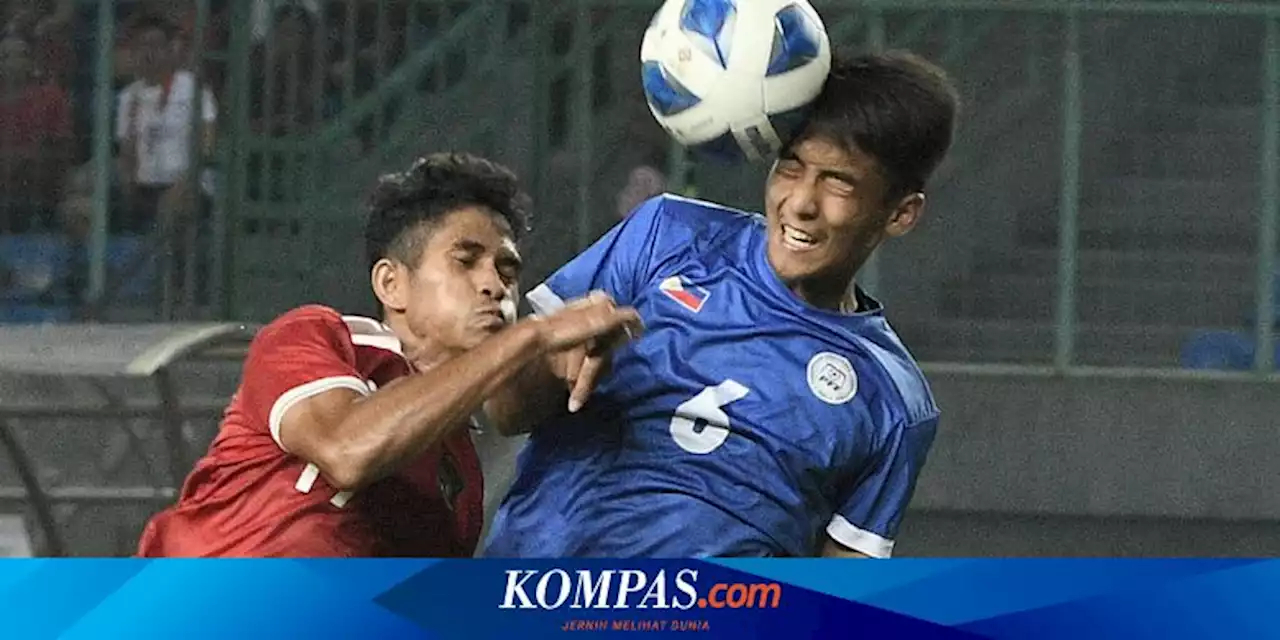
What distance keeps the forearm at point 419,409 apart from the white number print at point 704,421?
363mm

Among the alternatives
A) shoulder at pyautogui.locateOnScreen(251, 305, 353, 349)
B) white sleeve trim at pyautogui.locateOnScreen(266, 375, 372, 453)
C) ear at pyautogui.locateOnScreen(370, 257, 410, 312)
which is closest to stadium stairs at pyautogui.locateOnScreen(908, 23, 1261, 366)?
ear at pyautogui.locateOnScreen(370, 257, 410, 312)

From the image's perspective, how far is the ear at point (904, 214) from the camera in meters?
3.23

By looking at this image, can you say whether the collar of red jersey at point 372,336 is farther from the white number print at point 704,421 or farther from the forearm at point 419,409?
the white number print at point 704,421

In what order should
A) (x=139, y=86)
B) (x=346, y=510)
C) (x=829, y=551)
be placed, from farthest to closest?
(x=139, y=86) → (x=829, y=551) → (x=346, y=510)

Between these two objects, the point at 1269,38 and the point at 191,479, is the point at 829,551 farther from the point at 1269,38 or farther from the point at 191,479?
the point at 1269,38

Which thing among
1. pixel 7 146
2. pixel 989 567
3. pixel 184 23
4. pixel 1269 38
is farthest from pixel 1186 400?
pixel 7 146

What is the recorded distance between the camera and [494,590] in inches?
123

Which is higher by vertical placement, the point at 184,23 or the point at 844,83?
the point at 184,23

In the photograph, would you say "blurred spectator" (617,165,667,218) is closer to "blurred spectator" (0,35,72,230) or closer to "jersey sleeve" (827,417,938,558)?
"blurred spectator" (0,35,72,230)

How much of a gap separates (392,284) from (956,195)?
262 centimetres

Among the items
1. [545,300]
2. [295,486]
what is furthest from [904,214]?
[295,486]

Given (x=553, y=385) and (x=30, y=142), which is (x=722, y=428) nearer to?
(x=553, y=385)

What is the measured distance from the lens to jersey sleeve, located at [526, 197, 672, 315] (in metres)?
3.20

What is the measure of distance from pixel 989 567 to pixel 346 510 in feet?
3.07
